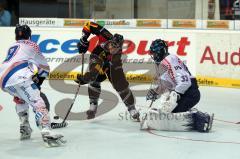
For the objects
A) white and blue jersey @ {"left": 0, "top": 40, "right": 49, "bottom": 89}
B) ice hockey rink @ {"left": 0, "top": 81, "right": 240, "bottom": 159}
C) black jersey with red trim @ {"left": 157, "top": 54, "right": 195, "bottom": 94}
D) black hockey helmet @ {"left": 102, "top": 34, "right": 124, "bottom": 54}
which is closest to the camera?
ice hockey rink @ {"left": 0, "top": 81, "right": 240, "bottom": 159}

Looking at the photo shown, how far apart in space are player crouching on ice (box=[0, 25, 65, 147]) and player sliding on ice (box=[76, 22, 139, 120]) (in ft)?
4.52

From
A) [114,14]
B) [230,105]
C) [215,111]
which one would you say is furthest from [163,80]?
[114,14]

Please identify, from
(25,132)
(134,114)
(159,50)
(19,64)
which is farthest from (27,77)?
(134,114)

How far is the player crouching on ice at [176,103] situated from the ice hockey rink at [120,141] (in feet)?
0.35

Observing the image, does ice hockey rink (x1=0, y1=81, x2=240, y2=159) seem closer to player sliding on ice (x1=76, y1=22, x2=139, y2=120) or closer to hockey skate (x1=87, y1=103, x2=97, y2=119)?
hockey skate (x1=87, y1=103, x2=97, y2=119)

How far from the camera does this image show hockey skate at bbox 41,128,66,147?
215 inches

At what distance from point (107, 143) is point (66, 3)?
7465mm

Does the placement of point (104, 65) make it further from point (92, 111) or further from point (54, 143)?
point (54, 143)

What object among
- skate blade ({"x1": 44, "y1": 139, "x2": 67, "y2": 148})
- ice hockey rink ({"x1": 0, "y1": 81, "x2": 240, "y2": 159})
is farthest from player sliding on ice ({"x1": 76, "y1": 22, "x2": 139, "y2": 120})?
skate blade ({"x1": 44, "y1": 139, "x2": 67, "y2": 148})

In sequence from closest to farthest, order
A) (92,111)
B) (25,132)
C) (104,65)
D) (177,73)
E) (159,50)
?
1. (25,132)
2. (177,73)
3. (159,50)
4. (104,65)
5. (92,111)

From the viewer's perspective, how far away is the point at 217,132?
256 inches

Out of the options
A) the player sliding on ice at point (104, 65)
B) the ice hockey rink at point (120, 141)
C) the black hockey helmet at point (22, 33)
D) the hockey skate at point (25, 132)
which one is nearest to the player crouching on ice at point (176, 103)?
the ice hockey rink at point (120, 141)

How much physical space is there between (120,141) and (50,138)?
87cm

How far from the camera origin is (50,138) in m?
5.51
